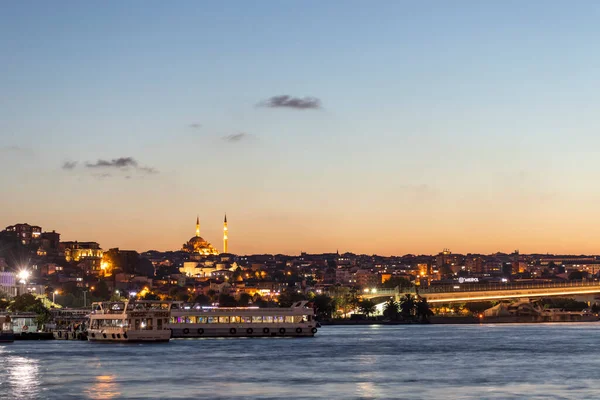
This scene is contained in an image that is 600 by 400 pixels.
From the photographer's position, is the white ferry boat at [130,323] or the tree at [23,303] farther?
the tree at [23,303]

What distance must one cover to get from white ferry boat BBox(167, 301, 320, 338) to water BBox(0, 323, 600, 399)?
1737 cm

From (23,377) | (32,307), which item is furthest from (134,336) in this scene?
(32,307)

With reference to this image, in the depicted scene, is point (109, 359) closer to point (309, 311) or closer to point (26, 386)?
point (26, 386)

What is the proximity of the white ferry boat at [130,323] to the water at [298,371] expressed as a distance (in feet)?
9.61

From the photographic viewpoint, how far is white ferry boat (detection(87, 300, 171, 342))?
100m

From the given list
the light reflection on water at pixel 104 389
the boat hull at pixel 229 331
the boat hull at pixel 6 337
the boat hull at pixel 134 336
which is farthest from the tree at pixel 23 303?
the light reflection on water at pixel 104 389

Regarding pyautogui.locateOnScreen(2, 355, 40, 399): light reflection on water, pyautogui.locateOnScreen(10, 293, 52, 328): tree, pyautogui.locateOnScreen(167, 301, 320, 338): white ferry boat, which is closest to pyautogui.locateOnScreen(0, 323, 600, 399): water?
pyautogui.locateOnScreen(2, 355, 40, 399): light reflection on water

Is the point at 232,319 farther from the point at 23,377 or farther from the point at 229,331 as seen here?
the point at 23,377

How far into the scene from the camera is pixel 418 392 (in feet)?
175

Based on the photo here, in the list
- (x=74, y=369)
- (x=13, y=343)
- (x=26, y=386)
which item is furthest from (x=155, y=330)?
(x=26, y=386)

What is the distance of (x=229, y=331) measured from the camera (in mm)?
117062

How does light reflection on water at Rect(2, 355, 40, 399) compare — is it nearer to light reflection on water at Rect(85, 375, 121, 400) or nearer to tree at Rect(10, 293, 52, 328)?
light reflection on water at Rect(85, 375, 121, 400)

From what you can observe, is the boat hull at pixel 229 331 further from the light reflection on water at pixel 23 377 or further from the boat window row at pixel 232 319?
the light reflection on water at pixel 23 377

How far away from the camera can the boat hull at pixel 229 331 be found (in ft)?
380
